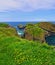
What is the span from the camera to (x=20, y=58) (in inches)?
682

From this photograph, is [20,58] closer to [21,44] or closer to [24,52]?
[24,52]

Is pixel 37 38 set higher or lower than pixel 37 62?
lower

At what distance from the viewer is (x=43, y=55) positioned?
677 inches

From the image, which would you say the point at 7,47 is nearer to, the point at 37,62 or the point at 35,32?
the point at 37,62

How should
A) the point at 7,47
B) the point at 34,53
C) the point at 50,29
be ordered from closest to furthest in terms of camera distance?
the point at 34,53, the point at 7,47, the point at 50,29

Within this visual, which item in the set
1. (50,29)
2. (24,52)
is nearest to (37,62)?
(24,52)

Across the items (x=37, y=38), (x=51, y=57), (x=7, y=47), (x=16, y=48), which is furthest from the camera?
(x=37, y=38)

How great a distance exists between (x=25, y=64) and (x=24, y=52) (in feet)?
7.89

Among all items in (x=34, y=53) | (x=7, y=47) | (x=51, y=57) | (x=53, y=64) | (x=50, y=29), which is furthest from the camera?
(x=50, y=29)

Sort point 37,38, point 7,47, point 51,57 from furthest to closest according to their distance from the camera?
point 37,38
point 7,47
point 51,57

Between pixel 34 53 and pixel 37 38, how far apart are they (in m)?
41.0

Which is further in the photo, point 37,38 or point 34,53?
point 37,38

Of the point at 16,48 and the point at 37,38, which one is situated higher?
the point at 16,48

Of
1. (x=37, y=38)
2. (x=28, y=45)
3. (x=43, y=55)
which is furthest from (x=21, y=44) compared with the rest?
(x=37, y=38)
